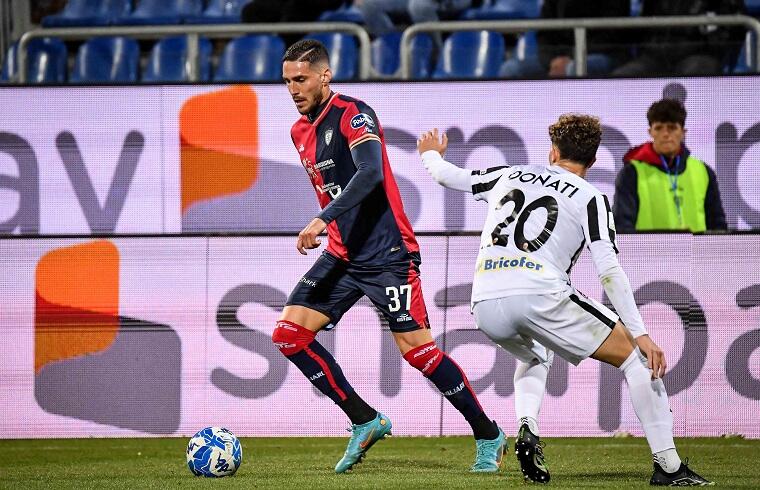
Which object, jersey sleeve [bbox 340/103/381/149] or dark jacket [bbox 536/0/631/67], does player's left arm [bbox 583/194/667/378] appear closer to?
jersey sleeve [bbox 340/103/381/149]

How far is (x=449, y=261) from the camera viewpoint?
26.2 feet

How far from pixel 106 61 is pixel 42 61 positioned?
1.98 ft

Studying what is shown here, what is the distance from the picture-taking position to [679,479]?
5184mm

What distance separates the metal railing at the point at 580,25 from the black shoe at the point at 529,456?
5.09 meters

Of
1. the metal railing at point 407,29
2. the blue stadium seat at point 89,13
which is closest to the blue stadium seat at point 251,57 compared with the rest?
the metal railing at point 407,29

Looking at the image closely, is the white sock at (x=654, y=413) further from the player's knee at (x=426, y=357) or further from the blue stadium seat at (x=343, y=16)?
the blue stadium seat at (x=343, y=16)

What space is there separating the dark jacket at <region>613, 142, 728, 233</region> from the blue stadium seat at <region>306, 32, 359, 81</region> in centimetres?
329

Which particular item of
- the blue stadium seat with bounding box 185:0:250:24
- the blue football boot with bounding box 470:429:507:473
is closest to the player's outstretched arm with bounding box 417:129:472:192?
the blue football boot with bounding box 470:429:507:473

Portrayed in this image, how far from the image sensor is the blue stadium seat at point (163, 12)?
39.2 feet

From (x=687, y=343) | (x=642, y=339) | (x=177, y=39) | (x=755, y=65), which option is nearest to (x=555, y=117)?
(x=755, y=65)

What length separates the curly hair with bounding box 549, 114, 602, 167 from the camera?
17.9 ft

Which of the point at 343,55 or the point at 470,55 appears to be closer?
the point at 470,55

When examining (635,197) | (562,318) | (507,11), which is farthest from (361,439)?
(507,11)

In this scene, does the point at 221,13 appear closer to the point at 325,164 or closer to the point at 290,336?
the point at 325,164
